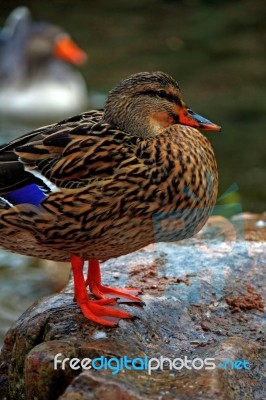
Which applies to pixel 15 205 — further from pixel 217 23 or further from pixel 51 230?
pixel 217 23

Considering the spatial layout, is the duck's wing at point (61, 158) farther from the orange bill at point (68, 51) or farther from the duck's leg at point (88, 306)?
the orange bill at point (68, 51)

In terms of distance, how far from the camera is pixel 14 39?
40.2ft

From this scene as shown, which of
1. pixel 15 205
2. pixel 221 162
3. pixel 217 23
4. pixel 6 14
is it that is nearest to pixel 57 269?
pixel 221 162

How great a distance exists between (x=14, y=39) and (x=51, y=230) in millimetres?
8912

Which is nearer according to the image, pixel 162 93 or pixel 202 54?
pixel 162 93

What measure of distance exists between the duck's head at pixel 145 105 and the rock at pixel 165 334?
73cm

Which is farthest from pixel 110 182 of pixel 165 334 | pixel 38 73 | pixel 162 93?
pixel 38 73

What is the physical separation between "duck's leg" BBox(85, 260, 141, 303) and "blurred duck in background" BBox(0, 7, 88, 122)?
271 inches

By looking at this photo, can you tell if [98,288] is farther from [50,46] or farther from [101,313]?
[50,46]

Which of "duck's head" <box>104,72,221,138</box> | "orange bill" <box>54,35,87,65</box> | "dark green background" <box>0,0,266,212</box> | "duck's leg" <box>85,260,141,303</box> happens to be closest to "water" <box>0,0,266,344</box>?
"dark green background" <box>0,0,266,212</box>

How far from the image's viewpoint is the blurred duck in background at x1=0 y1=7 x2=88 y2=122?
11.1 meters

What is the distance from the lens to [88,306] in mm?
3828

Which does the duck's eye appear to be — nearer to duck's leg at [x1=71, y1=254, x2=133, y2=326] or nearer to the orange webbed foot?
duck's leg at [x1=71, y1=254, x2=133, y2=326]

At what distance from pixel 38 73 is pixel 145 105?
27.8 ft
